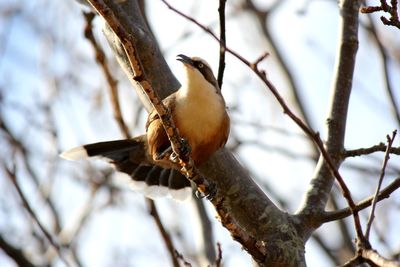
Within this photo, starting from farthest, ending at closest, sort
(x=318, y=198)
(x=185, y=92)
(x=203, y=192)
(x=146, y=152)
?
(x=146, y=152) → (x=185, y=92) → (x=318, y=198) → (x=203, y=192)

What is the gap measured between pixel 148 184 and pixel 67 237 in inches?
83.5

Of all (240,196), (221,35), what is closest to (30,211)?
(240,196)

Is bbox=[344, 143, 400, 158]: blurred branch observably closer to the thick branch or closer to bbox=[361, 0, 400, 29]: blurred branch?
the thick branch

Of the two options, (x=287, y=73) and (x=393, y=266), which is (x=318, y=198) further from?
(x=287, y=73)

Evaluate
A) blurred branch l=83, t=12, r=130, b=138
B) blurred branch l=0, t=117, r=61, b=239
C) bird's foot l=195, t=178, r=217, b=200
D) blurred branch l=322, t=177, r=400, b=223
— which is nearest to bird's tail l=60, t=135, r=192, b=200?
blurred branch l=0, t=117, r=61, b=239

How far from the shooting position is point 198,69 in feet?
14.9

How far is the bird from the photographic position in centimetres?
401

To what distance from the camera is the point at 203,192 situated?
3.20 meters

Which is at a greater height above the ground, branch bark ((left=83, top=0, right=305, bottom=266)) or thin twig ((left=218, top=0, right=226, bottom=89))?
thin twig ((left=218, top=0, right=226, bottom=89))

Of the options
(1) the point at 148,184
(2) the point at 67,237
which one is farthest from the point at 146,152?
(2) the point at 67,237

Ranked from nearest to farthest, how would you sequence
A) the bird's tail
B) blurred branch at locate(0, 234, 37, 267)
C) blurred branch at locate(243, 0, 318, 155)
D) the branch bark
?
the branch bark < blurred branch at locate(0, 234, 37, 267) < the bird's tail < blurred branch at locate(243, 0, 318, 155)

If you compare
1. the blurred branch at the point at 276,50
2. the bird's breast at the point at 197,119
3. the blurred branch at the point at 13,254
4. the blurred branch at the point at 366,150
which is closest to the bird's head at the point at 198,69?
the bird's breast at the point at 197,119

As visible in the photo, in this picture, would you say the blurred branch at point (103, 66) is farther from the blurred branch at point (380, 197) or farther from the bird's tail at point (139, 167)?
the blurred branch at point (380, 197)

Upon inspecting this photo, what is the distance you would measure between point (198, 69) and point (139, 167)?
3.25ft
